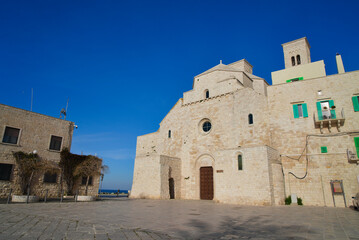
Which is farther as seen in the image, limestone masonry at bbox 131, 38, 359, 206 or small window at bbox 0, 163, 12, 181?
small window at bbox 0, 163, 12, 181

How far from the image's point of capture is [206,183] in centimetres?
2036

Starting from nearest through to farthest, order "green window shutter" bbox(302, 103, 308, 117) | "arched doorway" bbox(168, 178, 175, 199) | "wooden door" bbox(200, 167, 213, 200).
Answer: "green window shutter" bbox(302, 103, 308, 117)
"wooden door" bbox(200, 167, 213, 200)
"arched doorway" bbox(168, 178, 175, 199)

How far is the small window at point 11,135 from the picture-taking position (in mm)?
15794

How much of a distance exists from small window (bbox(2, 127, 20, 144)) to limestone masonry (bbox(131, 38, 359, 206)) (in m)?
10.3

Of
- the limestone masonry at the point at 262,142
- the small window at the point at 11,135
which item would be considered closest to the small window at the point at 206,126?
the limestone masonry at the point at 262,142

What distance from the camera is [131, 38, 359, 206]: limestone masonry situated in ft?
49.2

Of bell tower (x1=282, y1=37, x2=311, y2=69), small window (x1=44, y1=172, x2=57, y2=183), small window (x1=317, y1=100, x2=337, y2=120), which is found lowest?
small window (x1=44, y1=172, x2=57, y2=183)

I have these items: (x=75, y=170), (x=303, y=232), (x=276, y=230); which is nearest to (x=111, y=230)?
(x=276, y=230)

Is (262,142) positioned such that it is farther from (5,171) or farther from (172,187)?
(5,171)

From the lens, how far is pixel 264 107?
729 inches

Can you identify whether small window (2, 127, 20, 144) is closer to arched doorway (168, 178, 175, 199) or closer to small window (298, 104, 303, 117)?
arched doorway (168, 178, 175, 199)

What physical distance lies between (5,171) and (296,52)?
30071 millimetres

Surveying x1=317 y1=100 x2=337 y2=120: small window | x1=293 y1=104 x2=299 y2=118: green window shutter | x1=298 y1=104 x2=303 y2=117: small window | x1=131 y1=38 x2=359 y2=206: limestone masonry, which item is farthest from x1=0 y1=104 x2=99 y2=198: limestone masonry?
x1=317 y1=100 x2=337 y2=120: small window

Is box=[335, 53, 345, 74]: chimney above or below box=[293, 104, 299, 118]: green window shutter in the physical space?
above
